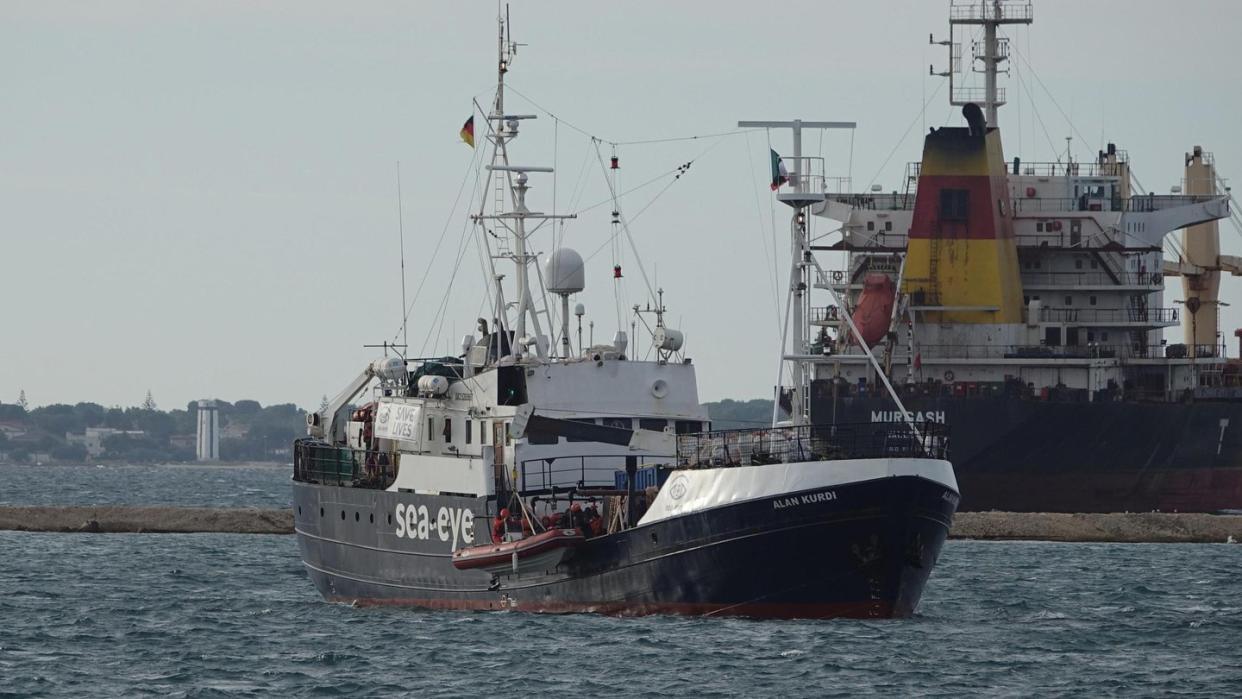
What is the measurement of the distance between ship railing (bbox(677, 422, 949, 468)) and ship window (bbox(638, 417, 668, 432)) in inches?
191

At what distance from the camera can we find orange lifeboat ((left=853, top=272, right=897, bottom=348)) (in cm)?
8231

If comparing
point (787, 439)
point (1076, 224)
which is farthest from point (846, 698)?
point (1076, 224)

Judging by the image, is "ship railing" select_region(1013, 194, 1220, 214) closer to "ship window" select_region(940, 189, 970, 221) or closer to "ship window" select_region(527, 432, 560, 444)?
"ship window" select_region(940, 189, 970, 221)

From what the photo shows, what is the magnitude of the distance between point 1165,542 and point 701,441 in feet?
113

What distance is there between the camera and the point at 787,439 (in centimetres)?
3638

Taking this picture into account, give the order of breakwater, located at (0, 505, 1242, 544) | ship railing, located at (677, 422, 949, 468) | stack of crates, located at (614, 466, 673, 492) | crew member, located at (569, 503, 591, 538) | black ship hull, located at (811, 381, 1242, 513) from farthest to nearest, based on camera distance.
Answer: black ship hull, located at (811, 381, 1242, 513), breakwater, located at (0, 505, 1242, 544), stack of crates, located at (614, 466, 673, 492), crew member, located at (569, 503, 591, 538), ship railing, located at (677, 422, 949, 468)

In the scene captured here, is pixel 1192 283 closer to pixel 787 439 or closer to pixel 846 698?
pixel 787 439

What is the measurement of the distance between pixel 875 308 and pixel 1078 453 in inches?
376

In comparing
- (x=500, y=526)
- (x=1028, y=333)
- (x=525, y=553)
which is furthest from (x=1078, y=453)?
(x=525, y=553)

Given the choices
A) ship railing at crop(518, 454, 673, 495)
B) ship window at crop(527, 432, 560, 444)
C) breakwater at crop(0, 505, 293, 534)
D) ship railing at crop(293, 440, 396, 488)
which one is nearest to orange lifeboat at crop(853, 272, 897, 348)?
breakwater at crop(0, 505, 293, 534)

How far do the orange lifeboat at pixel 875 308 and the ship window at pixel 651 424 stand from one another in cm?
3982

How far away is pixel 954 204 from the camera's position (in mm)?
83688

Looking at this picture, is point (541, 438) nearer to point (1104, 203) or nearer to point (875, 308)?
point (875, 308)

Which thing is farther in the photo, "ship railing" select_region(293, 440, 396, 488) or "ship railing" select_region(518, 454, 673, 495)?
"ship railing" select_region(293, 440, 396, 488)
